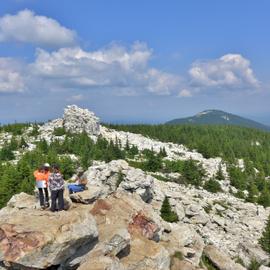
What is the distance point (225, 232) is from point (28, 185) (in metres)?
41.4

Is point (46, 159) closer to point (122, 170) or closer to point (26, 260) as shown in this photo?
point (122, 170)

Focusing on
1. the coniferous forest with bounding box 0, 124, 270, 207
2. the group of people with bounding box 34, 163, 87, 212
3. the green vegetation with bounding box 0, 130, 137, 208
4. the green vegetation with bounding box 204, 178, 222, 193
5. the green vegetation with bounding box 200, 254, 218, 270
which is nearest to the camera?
the group of people with bounding box 34, 163, 87, 212

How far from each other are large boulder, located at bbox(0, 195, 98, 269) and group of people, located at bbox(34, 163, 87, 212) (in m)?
2.99

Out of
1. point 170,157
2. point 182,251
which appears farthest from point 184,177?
point 182,251

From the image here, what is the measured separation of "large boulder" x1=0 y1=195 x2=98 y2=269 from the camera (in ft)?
88.4

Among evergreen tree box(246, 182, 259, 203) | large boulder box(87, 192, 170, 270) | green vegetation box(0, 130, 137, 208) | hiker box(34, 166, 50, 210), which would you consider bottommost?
evergreen tree box(246, 182, 259, 203)

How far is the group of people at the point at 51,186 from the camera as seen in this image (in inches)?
1300

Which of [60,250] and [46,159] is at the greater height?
[60,250]

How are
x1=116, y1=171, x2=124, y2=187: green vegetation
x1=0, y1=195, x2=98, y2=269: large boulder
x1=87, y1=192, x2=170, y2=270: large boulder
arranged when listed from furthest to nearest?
Answer: x1=116, y1=171, x2=124, y2=187: green vegetation < x1=87, y1=192, x2=170, y2=270: large boulder < x1=0, y1=195, x2=98, y2=269: large boulder

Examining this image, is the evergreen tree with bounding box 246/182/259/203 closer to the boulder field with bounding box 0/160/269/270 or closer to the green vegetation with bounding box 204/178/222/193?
the green vegetation with bounding box 204/178/222/193

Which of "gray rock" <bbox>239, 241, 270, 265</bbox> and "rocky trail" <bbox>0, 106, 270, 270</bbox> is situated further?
"gray rock" <bbox>239, 241, 270, 265</bbox>

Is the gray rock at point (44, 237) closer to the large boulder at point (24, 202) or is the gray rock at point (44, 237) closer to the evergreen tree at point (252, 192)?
the large boulder at point (24, 202)

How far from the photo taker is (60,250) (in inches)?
1086

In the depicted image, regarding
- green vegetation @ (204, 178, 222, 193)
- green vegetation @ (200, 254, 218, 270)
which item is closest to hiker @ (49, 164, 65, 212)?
green vegetation @ (200, 254, 218, 270)
